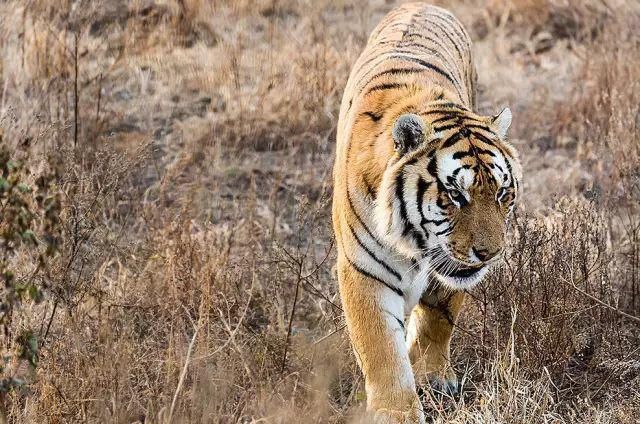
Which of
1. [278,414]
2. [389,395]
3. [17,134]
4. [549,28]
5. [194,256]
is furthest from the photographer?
[549,28]

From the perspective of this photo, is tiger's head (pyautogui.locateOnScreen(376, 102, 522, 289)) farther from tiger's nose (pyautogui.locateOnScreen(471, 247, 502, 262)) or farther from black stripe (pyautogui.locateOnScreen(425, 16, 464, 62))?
black stripe (pyautogui.locateOnScreen(425, 16, 464, 62))

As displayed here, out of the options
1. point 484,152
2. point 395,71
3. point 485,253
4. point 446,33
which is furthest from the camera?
point 446,33

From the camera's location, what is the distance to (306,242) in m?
5.78

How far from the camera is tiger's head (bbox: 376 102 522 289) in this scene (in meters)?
3.55

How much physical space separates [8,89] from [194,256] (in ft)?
7.48

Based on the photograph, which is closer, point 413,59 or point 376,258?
point 376,258

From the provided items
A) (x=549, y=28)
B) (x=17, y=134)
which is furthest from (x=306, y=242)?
(x=549, y=28)

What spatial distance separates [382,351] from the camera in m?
3.77

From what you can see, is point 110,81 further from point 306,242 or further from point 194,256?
point 194,256

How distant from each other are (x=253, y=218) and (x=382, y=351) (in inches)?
75.5

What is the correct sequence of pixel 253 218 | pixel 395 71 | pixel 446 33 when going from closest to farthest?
pixel 395 71 → pixel 446 33 → pixel 253 218

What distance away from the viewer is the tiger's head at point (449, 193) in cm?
355

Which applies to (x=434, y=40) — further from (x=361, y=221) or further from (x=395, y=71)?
(x=361, y=221)

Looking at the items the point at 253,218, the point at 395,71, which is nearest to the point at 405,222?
the point at 395,71
